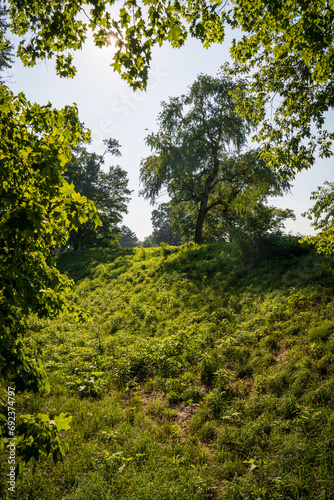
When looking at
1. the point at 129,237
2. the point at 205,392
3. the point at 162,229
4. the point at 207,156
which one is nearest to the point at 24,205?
the point at 205,392

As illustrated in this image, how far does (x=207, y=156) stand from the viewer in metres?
21.5

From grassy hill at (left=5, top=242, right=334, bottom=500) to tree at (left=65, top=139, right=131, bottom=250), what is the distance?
76.3 ft

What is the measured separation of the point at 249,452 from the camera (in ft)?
14.1

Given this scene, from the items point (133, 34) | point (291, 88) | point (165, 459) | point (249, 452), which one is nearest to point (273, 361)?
point (249, 452)

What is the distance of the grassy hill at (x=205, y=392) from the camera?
3.83 meters

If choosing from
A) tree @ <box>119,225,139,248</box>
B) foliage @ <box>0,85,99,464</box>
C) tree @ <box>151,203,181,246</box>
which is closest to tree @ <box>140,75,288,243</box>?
foliage @ <box>0,85,99,464</box>

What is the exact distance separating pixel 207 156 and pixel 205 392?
1857cm

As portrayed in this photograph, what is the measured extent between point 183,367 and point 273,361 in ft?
7.86

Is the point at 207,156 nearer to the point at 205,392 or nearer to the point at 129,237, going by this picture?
the point at 205,392

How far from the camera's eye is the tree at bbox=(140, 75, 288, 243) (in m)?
20.9

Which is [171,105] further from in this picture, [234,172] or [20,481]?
[20,481]

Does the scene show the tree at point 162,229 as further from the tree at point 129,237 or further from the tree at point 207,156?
the tree at point 207,156

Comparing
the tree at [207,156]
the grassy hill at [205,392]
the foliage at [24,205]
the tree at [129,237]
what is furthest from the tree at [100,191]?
the tree at [129,237]

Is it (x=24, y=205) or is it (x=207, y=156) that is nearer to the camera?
(x=24, y=205)
